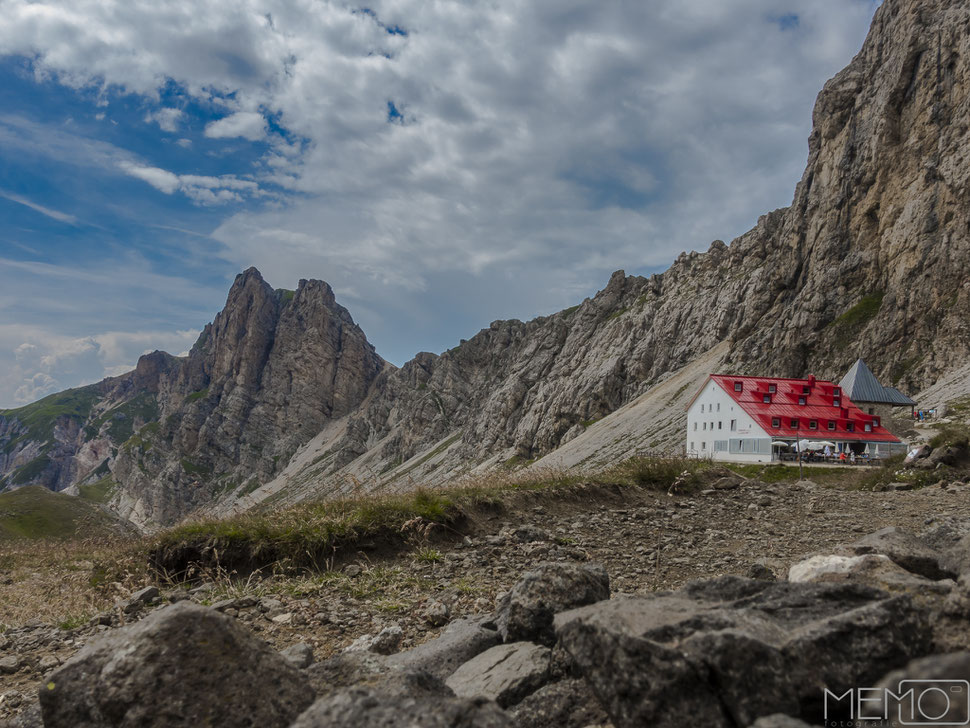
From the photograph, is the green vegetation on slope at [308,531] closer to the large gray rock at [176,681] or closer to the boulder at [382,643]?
the boulder at [382,643]

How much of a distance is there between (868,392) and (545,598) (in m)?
58.7

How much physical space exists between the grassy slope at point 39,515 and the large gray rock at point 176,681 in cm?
3572

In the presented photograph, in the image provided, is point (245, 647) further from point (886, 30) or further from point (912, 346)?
point (886, 30)

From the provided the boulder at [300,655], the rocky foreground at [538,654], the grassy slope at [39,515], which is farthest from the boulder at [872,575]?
the grassy slope at [39,515]

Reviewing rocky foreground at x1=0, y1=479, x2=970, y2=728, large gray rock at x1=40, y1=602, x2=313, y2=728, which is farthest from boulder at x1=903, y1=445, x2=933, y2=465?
large gray rock at x1=40, y1=602, x2=313, y2=728

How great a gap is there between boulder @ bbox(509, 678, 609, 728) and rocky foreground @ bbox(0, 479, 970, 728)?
11 mm

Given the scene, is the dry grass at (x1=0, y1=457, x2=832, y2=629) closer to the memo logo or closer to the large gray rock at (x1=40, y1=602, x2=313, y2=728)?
the large gray rock at (x1=40, y1=602, x2=313, y2=728)

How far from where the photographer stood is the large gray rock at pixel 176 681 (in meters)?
3.03

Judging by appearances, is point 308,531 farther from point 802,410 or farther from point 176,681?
point 802,410

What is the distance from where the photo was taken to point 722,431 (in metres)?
48.3

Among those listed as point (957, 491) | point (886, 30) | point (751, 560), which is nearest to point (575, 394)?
point (886, 30)

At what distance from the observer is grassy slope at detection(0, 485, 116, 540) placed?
34000 mm

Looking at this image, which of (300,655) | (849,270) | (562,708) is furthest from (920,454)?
(849,270)

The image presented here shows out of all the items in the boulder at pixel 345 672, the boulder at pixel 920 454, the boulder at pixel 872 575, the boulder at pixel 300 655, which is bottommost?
the boulder at pixel 300 655
